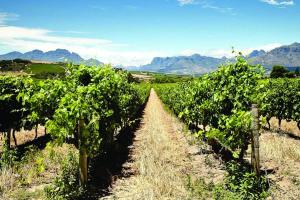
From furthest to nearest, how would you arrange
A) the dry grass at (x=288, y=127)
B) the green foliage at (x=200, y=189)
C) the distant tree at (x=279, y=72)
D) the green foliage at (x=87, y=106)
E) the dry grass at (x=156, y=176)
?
the distant tree at (x=279, y=72)
the dry grass at (x=288, y=127)
the dry grass at (x=156, y=176)
the green foliage at (x=200, y=189)
the green foliage at (x=87, y=106)

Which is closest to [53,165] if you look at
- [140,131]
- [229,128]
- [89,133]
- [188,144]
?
[89,133]

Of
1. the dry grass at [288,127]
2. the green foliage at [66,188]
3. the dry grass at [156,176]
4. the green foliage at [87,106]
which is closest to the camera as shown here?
the green foliage at [66,188]

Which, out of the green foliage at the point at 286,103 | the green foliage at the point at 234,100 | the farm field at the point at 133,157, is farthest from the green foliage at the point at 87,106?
the green foliage at the point at 286,103

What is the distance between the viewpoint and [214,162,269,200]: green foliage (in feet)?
26.0

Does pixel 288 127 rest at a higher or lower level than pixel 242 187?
lower

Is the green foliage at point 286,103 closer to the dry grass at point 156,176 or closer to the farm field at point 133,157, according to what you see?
the farm field at point 133,157

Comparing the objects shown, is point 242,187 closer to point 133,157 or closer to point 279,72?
point 133,157

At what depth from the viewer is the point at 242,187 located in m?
8.17

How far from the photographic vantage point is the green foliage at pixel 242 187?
793 cm

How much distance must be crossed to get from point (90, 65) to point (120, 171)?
12.6 feet

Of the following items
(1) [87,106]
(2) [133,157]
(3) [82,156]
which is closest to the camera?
(1) [87,106]

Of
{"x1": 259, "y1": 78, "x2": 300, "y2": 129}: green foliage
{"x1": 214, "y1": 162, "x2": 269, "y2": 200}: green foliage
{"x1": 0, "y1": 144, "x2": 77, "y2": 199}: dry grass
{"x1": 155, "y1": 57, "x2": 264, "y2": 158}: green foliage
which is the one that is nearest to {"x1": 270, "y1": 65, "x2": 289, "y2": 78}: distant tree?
{"x1": 259, "y1": 78, "x2": 300, "y2": 129}: green foliage

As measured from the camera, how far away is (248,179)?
8.62 meters

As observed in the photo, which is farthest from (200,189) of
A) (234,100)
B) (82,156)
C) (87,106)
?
(87,106)
